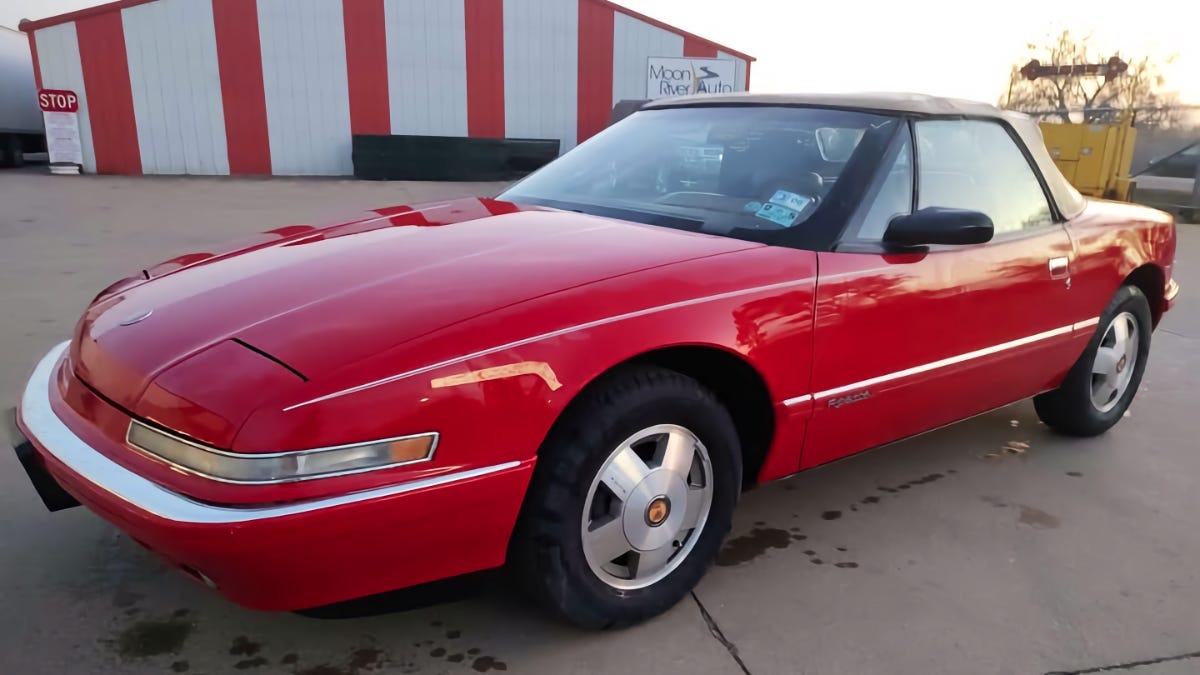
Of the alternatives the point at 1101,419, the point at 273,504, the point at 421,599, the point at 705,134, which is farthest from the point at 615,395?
the point at 1101,419

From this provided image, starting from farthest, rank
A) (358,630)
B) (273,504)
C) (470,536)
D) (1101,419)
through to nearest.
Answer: (1101,419) < (358,630) < (470,536) < (273,504)

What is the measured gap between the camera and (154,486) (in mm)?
1651

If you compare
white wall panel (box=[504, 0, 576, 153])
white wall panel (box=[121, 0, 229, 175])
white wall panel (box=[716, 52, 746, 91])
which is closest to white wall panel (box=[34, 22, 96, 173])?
white wall panel (box=[121, 0, 229, 175])

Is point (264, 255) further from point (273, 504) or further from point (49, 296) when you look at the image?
point (49, 296)

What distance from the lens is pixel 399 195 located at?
47.8ft

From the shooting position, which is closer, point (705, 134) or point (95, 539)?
point (95, 539)

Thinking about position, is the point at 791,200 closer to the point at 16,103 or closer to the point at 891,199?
the point at 891,199

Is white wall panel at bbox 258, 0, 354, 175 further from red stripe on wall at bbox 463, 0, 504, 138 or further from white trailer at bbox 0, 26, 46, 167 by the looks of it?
white trailer at bbox 0, 26, 46, 167

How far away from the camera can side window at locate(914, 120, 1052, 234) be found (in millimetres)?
2836

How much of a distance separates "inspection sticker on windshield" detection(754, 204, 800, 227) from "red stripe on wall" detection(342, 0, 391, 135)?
56.0 ft

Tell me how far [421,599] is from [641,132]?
209 cm

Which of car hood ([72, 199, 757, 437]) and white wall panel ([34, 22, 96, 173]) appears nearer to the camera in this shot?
car hood ([72, 199, 757, 437])

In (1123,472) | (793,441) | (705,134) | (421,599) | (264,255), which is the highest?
(705,134)

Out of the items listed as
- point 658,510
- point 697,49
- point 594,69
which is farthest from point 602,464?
point 697,49
